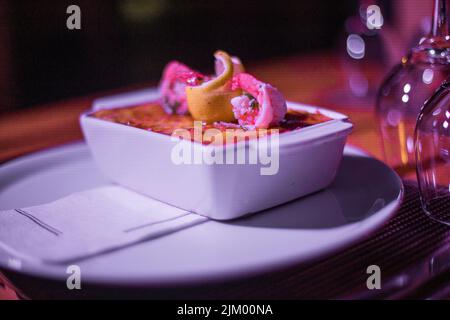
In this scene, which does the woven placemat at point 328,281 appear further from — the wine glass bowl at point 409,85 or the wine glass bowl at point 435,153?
the wine glass bowl at point 409,85

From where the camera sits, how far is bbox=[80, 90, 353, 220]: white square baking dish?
1.99 ft

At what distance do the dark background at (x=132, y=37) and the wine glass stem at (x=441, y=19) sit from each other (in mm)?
1813

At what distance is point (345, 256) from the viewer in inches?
20.9

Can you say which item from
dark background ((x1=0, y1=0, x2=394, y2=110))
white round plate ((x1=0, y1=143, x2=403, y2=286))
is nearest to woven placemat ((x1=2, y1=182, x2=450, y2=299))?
white round plate ((x1=0, y1=143, x2=403, y2=286))

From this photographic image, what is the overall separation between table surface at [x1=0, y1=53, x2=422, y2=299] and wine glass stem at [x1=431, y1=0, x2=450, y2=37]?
20 centimetres

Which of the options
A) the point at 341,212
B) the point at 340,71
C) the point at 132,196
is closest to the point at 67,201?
the point at 132,196

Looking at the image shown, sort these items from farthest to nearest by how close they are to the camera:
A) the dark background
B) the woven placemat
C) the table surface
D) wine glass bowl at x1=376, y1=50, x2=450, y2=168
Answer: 1. the dark background
2. the table surface
3. wine glass bowl at x1=376, y1=50, x2=450, y2=168
4. the woven placemat

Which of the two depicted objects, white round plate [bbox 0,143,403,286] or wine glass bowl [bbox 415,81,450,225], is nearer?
white round plate [bbox 0,143,403,286]

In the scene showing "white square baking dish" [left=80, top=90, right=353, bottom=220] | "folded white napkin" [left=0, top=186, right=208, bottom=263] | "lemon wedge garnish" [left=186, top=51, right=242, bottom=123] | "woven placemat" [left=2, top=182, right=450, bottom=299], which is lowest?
"woven placemat" [left=2, top=182, right=450, bottom=299]

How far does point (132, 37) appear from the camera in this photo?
8.50ft

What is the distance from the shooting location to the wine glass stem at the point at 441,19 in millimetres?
703

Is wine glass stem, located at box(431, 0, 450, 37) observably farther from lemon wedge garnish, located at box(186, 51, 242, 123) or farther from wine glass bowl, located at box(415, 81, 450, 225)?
lemon wedge garnish, located at box(186, 51, 242, 123)

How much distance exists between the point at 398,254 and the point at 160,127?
35cm

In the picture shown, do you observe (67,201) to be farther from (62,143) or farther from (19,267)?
(62,143)
